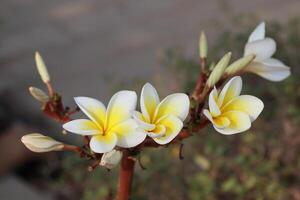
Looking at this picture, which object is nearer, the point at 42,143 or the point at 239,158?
the point at 42,143

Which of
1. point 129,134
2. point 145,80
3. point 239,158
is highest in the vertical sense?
point 129,134

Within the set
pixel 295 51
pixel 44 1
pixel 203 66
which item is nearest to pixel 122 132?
pixel 203 66

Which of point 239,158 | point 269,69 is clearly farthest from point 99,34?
point 269,69

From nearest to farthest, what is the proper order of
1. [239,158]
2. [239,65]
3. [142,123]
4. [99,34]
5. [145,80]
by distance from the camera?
[142,123] → [239,65] → [239,158] → [145,80] → [99,34]

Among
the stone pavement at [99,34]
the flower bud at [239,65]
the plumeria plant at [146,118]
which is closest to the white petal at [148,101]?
the plumeria plant at [146,118]

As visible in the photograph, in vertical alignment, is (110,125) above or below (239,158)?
above

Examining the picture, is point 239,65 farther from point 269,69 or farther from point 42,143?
point 42,143

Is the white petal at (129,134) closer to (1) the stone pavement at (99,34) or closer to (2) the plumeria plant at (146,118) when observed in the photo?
(2) the plumeria plant at (146,118)

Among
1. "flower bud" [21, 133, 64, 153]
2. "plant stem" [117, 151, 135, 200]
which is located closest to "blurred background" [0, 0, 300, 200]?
"plant stem" [117, 151, 135, 200]
